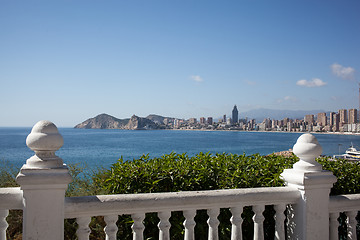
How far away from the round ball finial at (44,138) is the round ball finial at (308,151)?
8.47ft

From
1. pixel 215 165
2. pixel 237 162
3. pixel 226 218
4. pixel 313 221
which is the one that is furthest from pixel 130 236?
pixel 313 221

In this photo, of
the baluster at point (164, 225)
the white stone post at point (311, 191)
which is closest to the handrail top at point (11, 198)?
the baluster at point (164, 225)

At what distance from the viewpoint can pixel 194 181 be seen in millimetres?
3564

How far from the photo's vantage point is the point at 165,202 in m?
2.92

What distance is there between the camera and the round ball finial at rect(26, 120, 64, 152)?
2486 millimetres

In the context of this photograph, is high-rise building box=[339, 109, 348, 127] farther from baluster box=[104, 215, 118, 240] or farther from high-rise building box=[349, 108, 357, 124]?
baluster box=[104, 215, 118, 240]

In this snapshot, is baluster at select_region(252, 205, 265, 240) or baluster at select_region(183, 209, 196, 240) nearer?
baluster at select_region(183, 209, 196, 240)

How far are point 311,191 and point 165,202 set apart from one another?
1.73 metres

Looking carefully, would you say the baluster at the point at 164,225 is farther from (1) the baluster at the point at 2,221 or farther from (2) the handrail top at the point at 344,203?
(2) the handrail top at the point at 344,203

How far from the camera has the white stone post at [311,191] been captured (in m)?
3.29

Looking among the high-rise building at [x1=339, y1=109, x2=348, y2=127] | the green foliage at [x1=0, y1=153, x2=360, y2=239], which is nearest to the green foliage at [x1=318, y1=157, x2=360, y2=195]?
the green foliage at [x1=0, y1=153, x2=360, y2=239]

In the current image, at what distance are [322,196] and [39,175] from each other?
305 centimetres

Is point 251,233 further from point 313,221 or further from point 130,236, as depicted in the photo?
point 130,236

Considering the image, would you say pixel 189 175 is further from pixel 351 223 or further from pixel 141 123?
pixel 141 123
